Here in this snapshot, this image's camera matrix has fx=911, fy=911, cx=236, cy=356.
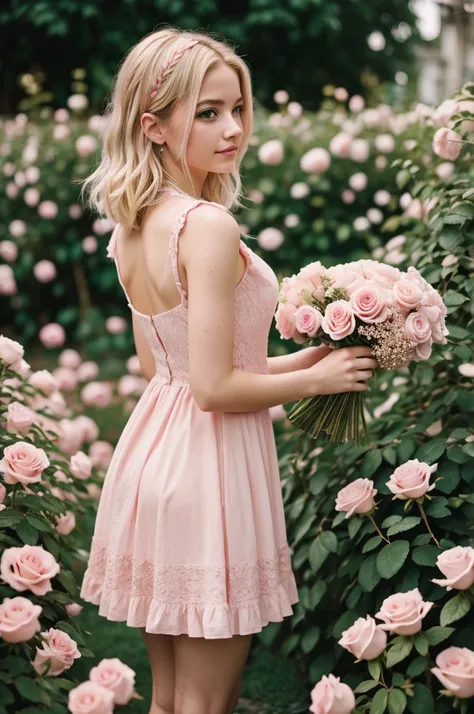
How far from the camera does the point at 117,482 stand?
2.29m

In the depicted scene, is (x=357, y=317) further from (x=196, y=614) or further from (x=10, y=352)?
(x=10, y=352)

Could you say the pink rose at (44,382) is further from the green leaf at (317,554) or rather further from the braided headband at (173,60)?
the braided headband at (173,60)

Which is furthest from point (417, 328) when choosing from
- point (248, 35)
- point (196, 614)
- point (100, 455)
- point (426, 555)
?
point (248, 35)

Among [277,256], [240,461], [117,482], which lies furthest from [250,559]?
[277,256]

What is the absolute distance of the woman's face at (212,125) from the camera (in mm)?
2160

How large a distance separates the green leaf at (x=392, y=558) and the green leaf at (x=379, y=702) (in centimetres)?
29

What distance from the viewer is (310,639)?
2.77 metres

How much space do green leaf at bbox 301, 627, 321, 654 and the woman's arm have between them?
0.88 m

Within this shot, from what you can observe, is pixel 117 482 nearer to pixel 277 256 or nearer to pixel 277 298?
pixel 277 298

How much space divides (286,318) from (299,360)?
16cm

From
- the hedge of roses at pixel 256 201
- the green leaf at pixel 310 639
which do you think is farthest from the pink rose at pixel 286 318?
the hedge of roses at pixel 256 201

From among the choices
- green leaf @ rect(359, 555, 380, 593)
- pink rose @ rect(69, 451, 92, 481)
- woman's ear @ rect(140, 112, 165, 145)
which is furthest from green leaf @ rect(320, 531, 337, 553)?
woman's ear @ rect(140, 112, 165, 145)

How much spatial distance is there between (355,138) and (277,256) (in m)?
0.81

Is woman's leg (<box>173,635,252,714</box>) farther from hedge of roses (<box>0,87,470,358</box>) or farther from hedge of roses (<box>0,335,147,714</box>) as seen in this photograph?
hedge of roses (<box>0,87,470,358</box>)
